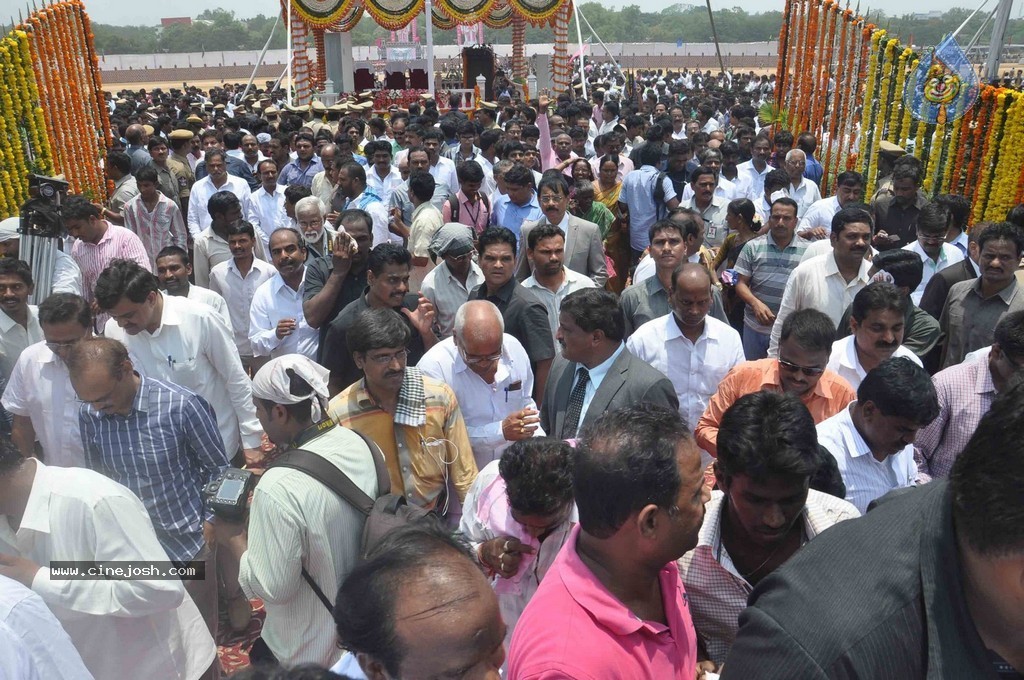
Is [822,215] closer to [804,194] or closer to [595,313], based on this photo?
[804,194]

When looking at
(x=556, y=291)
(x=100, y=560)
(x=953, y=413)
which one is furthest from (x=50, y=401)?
(x=953, y=413)

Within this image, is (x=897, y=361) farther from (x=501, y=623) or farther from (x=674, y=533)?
(x=501, y=623)

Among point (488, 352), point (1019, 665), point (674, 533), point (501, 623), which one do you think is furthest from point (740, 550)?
point (488, 352)

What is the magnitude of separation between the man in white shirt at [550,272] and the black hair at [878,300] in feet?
5.31

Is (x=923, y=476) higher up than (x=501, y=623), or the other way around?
(x=501, y=623)

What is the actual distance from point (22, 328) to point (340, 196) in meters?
3.94

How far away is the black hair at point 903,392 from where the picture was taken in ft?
9.09

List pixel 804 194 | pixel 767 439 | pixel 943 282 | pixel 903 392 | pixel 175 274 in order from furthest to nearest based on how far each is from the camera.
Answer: pixel 804 194
pixel 943 282
pixel 175 274
pixel 903 392
pixel 767 439

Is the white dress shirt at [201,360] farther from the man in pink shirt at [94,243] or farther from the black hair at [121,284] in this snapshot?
the man in pink shirt at [94,243]

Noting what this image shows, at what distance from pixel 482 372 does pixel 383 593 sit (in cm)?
205

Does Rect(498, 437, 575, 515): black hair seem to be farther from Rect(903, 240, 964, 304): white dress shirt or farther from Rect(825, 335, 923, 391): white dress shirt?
Rect(903, 240, 964, 304): white dress shirt

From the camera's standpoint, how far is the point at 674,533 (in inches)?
74.7

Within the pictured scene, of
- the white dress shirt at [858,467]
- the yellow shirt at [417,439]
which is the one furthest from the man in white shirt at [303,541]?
the white dress shirt at [858,467]

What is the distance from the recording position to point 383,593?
1724mm
